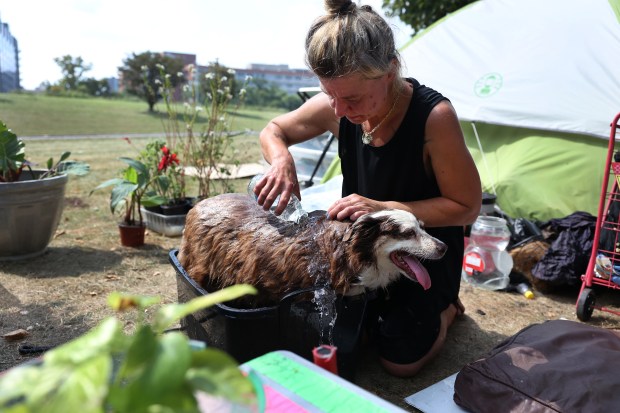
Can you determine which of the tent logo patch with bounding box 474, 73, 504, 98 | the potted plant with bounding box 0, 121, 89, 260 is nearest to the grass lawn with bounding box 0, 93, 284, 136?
the tent logo patch with bounding box 474, 73, 504, 98

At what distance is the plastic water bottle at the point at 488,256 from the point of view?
4.18 metres

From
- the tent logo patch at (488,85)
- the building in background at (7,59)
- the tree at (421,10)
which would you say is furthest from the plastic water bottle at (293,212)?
the building in background at (7,59)

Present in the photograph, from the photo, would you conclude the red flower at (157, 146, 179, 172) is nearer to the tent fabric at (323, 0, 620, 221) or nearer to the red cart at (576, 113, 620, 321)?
the tent fabric at (323, 0, 620, 221)

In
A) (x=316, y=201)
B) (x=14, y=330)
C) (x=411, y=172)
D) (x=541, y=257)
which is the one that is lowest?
(x=14, y=330)

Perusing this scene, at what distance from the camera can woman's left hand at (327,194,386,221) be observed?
2.34m

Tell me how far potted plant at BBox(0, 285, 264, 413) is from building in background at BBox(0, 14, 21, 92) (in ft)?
67.7

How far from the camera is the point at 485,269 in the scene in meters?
4.26

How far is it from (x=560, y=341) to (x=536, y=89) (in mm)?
3519

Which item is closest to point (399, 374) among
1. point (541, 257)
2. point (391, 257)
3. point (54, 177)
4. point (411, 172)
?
point (391, 257)

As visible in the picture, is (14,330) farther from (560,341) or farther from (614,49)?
(614,49)

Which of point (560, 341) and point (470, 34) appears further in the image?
point (470, 34)

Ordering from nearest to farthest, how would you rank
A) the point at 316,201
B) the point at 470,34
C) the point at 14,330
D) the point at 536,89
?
the point at 14,330 → the point at 316,201 → the point at 536,89 → the point at 470,34

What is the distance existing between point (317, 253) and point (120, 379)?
1782 millimetres

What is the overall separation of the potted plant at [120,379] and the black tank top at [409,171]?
7.17 feet
